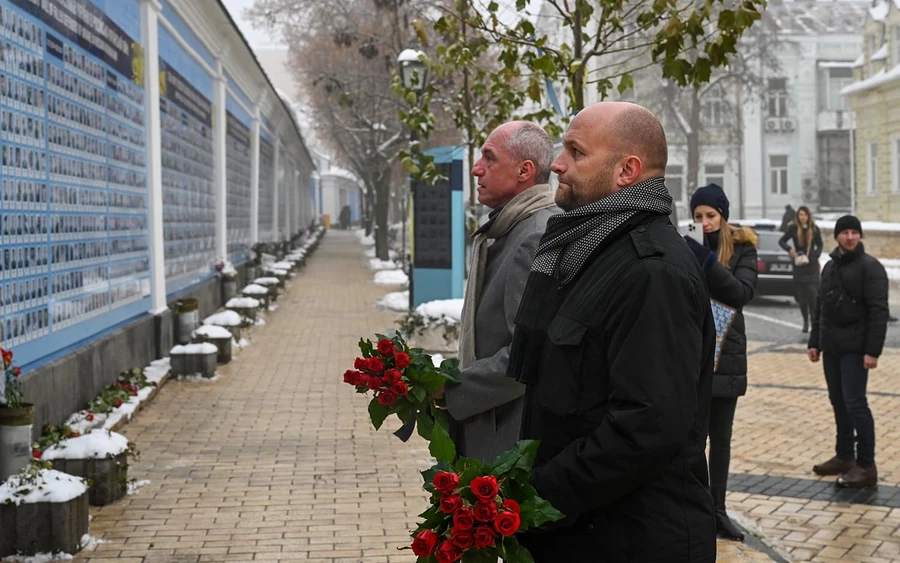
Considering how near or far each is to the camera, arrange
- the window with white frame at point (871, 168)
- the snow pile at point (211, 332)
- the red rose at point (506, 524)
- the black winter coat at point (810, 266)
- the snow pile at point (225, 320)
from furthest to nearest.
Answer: the window with white frame at point (871, 168)
the black winter coat at point (810, 266)
the snow pile at point (225, 320)
the snow pile at point (211, 332)
the red rose at point (506, 524)

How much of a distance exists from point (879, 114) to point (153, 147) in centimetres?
3361

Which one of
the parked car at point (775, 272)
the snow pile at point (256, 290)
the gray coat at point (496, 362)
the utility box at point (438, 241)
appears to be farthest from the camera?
the parked car at point (775, 272)

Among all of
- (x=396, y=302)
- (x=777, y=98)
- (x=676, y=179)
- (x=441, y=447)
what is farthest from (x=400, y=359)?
(x=777, y=98)

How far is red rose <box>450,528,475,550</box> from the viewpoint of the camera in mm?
2367

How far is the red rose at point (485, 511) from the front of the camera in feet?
7.77

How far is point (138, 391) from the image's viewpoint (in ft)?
33.7

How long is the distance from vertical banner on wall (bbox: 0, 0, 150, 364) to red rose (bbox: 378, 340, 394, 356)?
4.45m

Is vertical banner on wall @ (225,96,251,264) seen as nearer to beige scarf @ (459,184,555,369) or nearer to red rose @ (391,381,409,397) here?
beige scarf @ (459,184,555,369)

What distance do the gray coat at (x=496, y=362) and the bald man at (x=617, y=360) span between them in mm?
832

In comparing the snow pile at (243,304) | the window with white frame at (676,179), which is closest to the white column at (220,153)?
the snow pile at (243,304)

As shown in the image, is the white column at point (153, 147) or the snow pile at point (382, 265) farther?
the snow pile at point (382, 265)

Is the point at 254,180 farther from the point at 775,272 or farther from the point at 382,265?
the point at 775,272

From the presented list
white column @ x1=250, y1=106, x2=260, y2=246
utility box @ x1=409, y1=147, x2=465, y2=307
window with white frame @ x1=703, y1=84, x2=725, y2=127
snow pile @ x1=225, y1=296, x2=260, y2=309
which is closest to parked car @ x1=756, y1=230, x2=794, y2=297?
utility box @ x1=409, y1=147, x2=465, y2=307

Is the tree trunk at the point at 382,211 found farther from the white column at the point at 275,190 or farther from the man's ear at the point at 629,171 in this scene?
the man's ear at the point at 629,171
